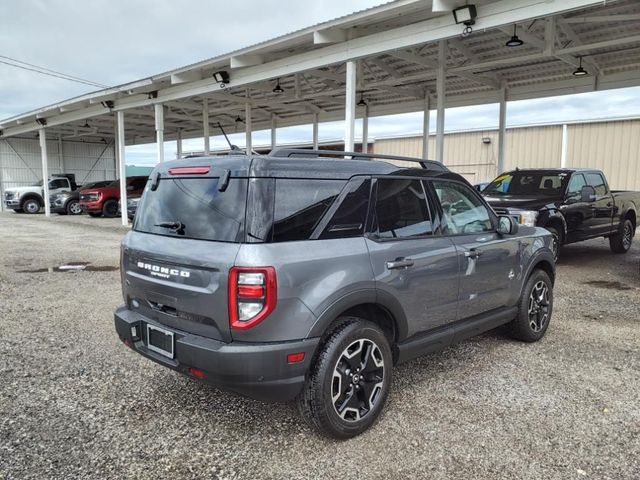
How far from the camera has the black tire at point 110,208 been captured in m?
19.8

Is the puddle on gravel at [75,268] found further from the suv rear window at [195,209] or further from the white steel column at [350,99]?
the suv rear window at [195,209]

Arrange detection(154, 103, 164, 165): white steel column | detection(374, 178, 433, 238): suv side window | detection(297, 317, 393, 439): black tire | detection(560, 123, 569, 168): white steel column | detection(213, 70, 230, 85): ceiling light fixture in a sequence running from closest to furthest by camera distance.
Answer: detection(297, 317, 393, 439): black tire, detection(374, 178, 433, 238): suv side window, detection(213, 70, 230, 85): ceiling light fixture, detection(154, 103, 164, 165): white steel column, detection(560, 123, 569, 168): white steel column

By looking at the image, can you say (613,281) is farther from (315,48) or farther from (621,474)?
(315,48)

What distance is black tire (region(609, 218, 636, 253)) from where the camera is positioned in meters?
10.4

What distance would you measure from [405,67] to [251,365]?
1197 centimetres

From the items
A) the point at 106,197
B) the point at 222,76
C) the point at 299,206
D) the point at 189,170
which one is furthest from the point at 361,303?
the point at 106,197

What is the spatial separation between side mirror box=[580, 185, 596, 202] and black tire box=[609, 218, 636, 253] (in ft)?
7.36

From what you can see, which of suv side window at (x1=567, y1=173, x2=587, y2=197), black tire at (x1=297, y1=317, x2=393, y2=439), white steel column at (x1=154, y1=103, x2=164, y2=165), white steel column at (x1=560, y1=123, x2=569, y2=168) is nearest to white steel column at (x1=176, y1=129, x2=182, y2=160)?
white steel column at (x1=154, y1=103, x2=164, y2=165)

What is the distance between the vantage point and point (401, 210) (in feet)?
11.1

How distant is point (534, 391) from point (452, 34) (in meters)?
5.86

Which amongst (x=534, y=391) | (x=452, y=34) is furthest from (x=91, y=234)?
(x=534, y=391)

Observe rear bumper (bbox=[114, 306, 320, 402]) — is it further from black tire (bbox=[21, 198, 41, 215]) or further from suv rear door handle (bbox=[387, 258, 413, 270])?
black tire (bbox=[21, 198, 41, 215])

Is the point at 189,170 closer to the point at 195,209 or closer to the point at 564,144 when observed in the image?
the point at 195,209

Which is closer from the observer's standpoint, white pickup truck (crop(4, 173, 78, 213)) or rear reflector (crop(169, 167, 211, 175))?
rear reflector (crop(169, 167, 211, 175))
